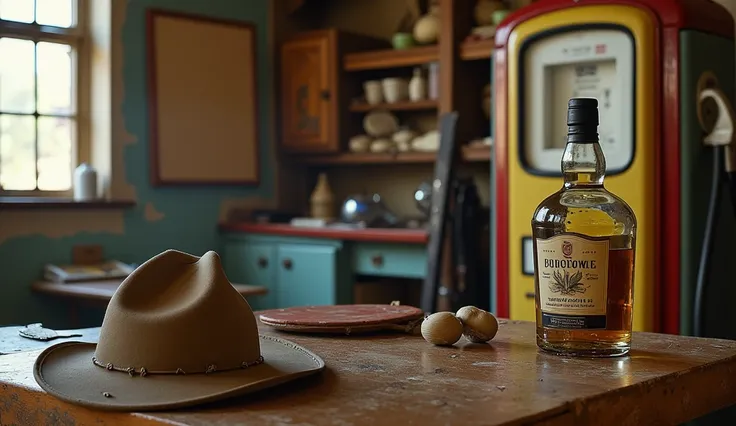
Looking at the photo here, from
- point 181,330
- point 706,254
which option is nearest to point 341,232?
point 706,254

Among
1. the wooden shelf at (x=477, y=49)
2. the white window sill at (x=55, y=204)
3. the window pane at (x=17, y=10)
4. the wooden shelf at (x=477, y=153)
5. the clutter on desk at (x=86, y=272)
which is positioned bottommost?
the clutter on desk at (x=86, y=272)

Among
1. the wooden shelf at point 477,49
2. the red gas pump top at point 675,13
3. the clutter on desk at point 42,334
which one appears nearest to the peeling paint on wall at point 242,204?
the wooden shelf at point 477,49

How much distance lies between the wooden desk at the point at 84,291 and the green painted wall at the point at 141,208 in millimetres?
96

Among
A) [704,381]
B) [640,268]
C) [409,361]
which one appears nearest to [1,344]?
[409,361]

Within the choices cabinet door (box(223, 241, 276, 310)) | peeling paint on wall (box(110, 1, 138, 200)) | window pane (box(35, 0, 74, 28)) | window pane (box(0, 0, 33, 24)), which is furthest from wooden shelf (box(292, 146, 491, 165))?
window pane (box(0, 0, 33, 24))

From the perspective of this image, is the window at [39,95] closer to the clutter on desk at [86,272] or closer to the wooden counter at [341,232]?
the clutter on desk at [86,272]

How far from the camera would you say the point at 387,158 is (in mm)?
4328

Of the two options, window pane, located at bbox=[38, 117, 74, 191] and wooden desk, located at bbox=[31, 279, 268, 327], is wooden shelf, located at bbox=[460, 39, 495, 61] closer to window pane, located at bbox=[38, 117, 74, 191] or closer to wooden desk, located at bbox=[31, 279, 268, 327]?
wooden desk, located at bbox=[31, 279, 268, 327]

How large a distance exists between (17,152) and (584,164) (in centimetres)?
333

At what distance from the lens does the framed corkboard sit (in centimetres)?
439

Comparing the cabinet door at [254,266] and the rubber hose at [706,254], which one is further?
the cabinet door at [254,266]

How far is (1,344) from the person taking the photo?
1558 millimetres

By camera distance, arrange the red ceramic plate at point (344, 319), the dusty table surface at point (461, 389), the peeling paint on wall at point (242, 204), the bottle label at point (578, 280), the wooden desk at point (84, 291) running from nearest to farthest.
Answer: the dusty table surface at point (461, 389) < the bottle label at point (578, 280) < the red ceramic plate at point (344, 319) < the wooden desk at point (84, 291) < the peeling paint on wall at point (242, 204)

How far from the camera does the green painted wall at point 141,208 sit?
13.0ft
